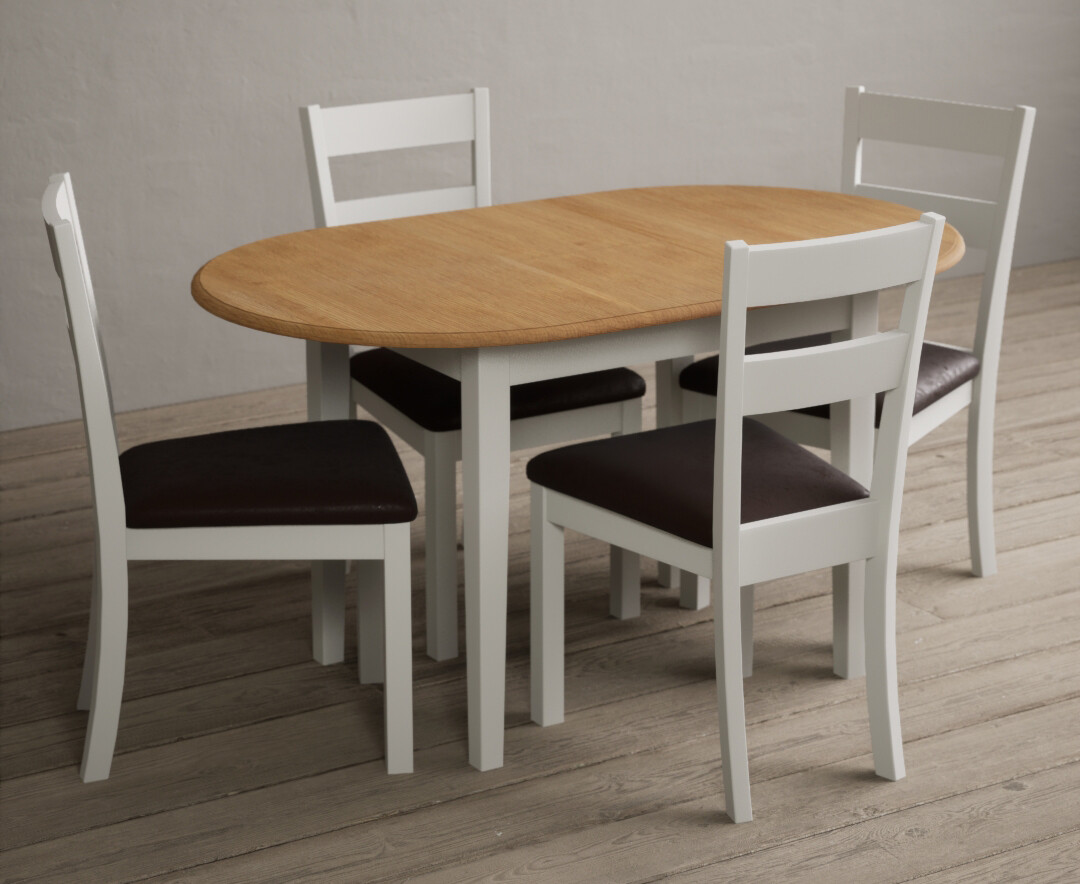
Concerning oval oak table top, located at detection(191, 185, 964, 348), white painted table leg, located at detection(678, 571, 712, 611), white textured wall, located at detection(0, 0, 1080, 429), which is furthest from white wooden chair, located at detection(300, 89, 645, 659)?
white textured wall, located at detection(0, 0, 1080, 429)

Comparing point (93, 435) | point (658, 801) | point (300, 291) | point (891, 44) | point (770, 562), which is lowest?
point (658, 801)

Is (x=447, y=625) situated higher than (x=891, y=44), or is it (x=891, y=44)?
(x=891, y=44)

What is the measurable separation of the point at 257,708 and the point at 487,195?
4.07 ft

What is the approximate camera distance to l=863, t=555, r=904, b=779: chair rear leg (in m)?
1.98

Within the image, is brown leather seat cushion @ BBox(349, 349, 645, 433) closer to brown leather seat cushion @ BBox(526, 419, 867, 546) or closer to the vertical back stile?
brown leather seat cushion @ BBox(526, 419, 867, 546)

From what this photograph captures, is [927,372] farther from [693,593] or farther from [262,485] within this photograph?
[262,485]

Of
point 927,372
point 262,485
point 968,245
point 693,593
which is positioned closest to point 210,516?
point 262,485

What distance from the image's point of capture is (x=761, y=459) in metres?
2.03

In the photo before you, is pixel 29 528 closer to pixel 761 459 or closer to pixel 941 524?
pixel 761 459

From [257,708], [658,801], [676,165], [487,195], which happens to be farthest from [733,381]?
[676,165]

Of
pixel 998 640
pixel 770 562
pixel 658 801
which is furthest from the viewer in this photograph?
pixel 998 640

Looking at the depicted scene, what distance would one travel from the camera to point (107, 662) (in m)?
2.00

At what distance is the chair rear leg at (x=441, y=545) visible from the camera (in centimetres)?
229

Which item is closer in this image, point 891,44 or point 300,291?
point 300,291
